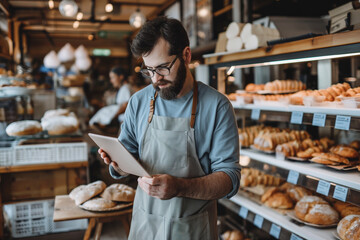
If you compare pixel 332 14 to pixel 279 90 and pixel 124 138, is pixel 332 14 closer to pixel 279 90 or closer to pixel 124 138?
pixel 279 90

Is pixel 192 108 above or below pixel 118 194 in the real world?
above

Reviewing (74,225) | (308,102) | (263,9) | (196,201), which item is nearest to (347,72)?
(308,102)

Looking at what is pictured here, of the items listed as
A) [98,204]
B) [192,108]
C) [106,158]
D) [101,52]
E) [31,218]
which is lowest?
[31,218]

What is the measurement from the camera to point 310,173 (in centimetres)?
215

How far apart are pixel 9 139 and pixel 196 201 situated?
7.60 feet

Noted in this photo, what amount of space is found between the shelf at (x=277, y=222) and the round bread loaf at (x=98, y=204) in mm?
1114

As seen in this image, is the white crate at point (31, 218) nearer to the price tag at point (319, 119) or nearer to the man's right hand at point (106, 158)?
the man's right hand at point (106, 158)

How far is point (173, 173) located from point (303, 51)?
52.1 inches

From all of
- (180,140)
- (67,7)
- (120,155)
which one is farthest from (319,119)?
(67,7)

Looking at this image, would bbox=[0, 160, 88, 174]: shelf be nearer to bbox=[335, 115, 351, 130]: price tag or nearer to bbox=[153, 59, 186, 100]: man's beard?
bbox=[153, 59, 186, 100]: man's beard

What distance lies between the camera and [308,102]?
7.30 feet

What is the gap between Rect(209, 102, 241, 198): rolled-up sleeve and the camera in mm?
1502

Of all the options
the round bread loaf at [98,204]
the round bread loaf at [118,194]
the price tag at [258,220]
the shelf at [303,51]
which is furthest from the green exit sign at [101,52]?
the price tag at [258,220]

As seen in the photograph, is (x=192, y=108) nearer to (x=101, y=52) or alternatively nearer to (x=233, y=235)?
(x=233, y=235)
